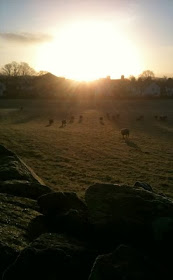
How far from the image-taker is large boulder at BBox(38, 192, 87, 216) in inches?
364

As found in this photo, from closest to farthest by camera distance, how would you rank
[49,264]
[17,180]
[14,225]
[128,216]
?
[49,264] < [128,216] < [14,225] < [17,180]

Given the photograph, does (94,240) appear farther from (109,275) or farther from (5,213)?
(5,213)

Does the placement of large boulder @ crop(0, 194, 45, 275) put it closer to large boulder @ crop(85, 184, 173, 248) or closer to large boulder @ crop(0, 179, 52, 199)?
large boulder @ crop(0, 179, 52, 199)

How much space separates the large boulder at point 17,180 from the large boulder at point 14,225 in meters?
0.87

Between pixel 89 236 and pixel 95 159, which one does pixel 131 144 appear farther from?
pixel 89 236

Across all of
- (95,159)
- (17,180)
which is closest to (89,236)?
(17,180)

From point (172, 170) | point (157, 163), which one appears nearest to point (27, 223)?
point (172, 170)

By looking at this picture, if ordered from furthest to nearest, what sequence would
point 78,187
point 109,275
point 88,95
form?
point 88,95 → point 78,187 → point 109,275

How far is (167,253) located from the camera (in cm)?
698

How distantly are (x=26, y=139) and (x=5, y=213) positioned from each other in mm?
24610

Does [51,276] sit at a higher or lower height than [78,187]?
higher

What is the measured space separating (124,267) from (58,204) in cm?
343

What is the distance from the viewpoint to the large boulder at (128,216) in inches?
294

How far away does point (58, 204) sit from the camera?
9359mm
